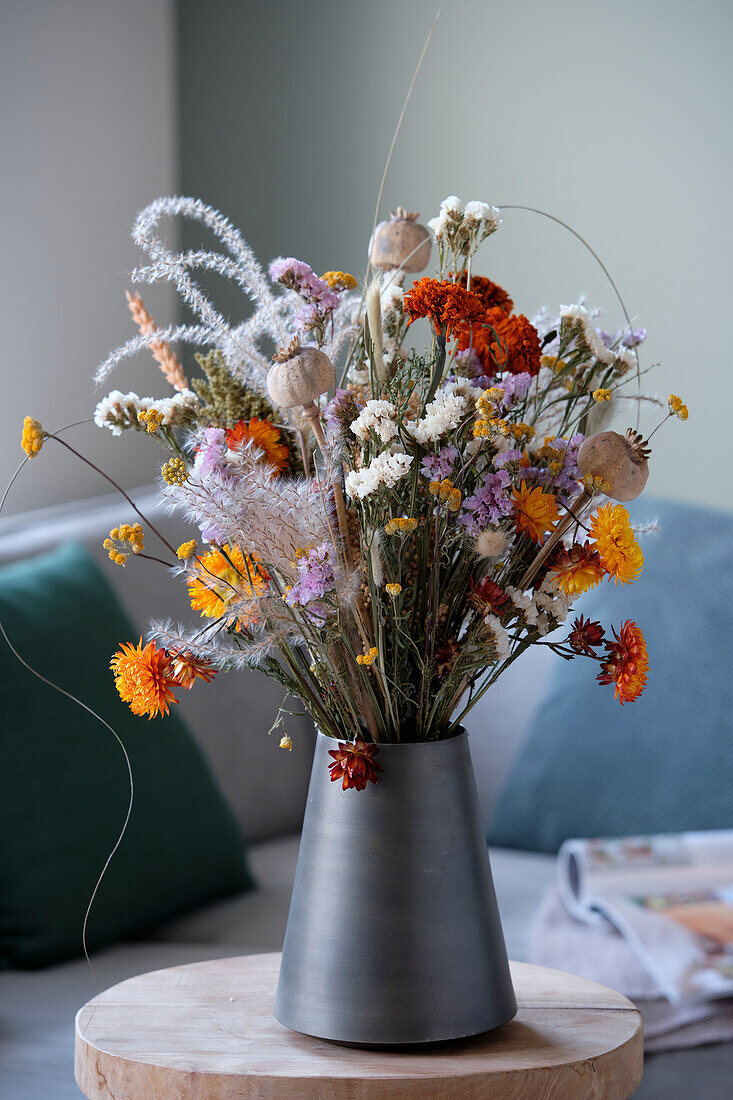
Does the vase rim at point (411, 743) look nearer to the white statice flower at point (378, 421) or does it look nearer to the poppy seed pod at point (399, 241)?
the white statice flower at point (378, 421)

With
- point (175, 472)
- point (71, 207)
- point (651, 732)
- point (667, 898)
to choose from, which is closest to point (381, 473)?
point (175, 472)

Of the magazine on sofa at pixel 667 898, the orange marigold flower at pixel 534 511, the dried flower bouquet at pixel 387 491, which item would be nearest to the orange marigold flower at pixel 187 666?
the dried flower bouquet at pixel 387 491

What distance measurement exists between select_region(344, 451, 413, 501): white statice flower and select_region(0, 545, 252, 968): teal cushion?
0.71 meters

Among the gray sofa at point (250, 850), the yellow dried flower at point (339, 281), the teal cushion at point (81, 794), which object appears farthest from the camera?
the teal cushion at point (81, 794)

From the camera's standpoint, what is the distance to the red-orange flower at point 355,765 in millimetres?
752

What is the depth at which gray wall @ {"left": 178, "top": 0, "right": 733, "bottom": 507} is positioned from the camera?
2082 millimetres

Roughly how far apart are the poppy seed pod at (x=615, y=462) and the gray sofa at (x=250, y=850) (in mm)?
743

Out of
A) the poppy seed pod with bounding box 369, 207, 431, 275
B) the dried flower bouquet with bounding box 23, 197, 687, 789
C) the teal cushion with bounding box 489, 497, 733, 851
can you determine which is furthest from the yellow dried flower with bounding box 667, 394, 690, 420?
the teal cushion with bounding box 489, 497, 733, 851

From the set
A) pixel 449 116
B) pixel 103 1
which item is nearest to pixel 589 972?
pixel 449 116

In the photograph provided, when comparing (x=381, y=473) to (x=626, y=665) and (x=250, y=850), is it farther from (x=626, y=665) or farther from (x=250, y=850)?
(x=250, y=850)

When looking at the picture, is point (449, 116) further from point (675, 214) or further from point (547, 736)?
point (547, 736)

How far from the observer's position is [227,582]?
→ 0.80m

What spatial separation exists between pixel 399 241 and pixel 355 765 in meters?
0.37

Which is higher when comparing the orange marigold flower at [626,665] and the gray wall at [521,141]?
the gray wall at [521,141]
